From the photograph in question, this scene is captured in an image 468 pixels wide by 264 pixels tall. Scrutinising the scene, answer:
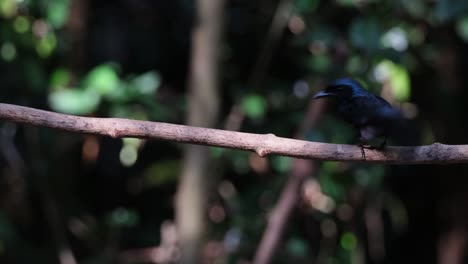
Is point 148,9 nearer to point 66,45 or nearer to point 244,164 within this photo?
point 66,45

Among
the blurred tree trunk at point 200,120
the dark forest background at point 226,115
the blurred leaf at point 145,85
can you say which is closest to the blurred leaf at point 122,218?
the dark forest background at point 226,115

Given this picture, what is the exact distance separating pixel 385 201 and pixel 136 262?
125 cm

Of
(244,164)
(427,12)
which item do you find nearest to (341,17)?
(427,12)

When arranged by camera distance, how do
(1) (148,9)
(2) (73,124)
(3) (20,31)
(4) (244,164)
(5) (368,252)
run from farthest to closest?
(5) (368,252), (1) (148,9), (4) (244,164), (3) (20,31), (2) (73,124)

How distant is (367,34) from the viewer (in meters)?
3.05

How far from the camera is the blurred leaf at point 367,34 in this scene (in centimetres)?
303

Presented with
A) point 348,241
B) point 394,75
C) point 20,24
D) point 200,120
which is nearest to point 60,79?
point 20,24

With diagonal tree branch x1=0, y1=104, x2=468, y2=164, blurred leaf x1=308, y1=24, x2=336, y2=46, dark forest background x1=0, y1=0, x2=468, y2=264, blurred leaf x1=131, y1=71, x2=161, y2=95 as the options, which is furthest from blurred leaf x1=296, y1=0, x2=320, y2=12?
diagonal tree branch x1=0, y1=104, x2=468, y2=164

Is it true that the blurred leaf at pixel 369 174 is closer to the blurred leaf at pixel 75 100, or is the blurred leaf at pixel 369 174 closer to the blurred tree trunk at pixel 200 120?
the blurred tree trunk at pixel 200 120

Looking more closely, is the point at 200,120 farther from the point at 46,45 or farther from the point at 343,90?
the point at 343,90

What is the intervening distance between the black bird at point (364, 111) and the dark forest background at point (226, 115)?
92 cm

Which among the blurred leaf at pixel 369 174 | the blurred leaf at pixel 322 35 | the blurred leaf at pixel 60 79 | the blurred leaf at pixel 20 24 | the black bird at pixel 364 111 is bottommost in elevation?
the black bird at pixel 364 111

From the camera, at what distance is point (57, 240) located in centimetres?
376

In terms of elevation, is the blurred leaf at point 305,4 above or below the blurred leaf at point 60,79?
above
